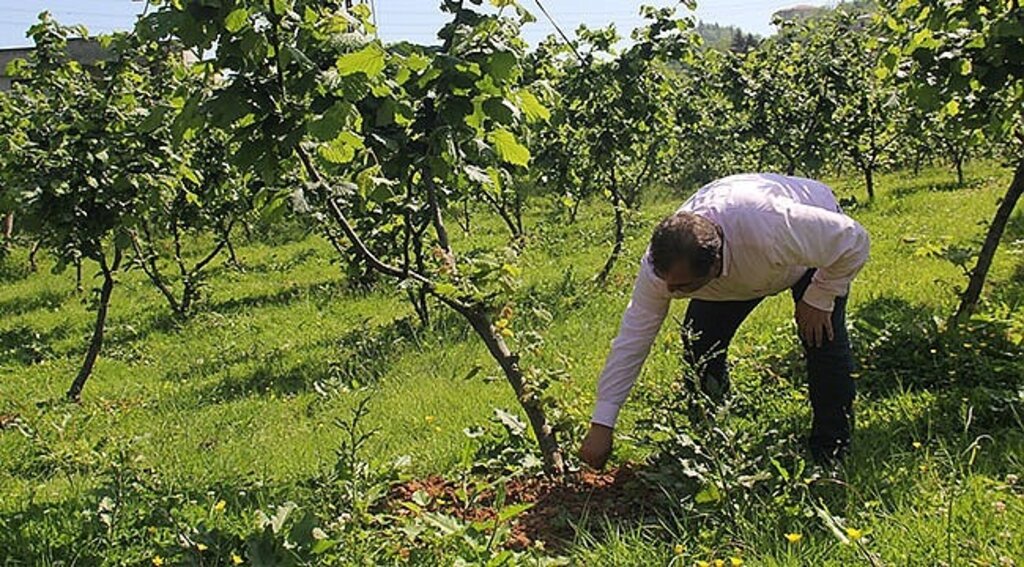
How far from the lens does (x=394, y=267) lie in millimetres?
3461

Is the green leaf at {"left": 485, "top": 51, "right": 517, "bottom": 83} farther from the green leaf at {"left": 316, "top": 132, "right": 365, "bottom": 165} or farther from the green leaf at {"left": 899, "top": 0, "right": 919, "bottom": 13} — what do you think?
the green leaf at {"left": 899, "top": 0, "right": 919, "bottom": 13}

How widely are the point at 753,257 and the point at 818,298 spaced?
0.32 metres

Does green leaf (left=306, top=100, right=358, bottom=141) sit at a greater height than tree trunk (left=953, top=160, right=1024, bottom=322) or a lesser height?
greater

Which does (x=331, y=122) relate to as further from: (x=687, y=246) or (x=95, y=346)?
(x=95, y=346)

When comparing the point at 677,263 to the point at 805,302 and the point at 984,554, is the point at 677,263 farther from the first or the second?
the point at 984,554

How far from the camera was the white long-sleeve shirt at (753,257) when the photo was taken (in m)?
2.76

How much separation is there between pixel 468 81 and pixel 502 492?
4.61 feet

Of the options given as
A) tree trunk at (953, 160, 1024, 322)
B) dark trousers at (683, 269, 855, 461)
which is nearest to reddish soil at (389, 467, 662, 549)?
dark trousers at (683, 269, 855, 461)

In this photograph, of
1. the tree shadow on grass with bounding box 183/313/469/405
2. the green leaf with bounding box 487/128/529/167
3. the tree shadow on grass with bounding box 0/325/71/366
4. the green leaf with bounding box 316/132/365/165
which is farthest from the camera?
the tree shadow on grass with bounding box 0/325/71/366

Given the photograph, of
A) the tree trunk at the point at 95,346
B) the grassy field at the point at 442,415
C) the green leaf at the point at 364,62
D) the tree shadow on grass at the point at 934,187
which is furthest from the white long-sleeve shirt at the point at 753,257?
the tree shadow on grass at the point at 934,187

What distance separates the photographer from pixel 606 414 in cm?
Result: 281

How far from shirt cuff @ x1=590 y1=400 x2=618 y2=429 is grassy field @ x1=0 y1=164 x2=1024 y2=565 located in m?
0.18

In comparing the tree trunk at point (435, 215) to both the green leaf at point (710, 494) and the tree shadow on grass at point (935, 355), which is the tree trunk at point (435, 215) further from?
the tree shadow on grass at point (935, 355)

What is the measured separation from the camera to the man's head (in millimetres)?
2502
